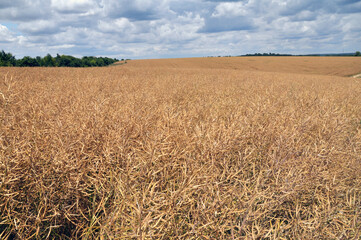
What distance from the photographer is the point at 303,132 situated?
A: 2770 millimetres

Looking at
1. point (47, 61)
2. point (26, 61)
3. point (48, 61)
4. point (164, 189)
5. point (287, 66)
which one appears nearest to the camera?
point (164, 189)

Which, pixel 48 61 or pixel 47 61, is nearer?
pixel 47 61

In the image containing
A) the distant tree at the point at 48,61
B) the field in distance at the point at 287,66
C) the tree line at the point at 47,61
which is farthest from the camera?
the distant tree at the point at 48,61

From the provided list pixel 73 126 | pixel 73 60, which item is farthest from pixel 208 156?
pixel 73 60

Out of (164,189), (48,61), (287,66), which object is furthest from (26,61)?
(164,189)

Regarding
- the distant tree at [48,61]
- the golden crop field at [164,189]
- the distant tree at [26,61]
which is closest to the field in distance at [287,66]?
the distant tree at [48,61]

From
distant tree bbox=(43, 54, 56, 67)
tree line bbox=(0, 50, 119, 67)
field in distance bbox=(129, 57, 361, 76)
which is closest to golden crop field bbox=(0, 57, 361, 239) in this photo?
field in distance bbox=(129, 57, 361, 76)

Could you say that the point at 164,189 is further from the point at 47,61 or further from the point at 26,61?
the point at 47,61

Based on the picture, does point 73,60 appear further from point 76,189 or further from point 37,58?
point 76,189

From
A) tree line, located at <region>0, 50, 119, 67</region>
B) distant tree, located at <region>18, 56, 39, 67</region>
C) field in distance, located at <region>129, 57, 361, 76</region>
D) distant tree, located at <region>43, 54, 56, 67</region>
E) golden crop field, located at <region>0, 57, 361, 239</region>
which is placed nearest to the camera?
golden crop field, located at <region>0, 57, 361, 239</region>

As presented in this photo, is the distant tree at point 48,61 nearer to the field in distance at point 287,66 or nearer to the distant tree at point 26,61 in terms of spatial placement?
the distant tree at point 26,61

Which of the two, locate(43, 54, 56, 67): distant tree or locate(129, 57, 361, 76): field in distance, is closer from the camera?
locate(129, 57, 361, 76): field in distance

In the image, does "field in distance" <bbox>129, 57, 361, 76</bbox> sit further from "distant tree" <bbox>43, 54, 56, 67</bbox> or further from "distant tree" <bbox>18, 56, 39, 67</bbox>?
"distant tree" <bbox>18, 56, 39, 67</bbox>

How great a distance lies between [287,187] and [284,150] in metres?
0.63
